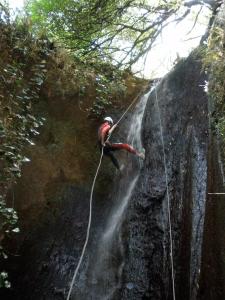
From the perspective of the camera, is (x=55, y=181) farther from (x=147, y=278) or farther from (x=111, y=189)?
(x=147, y=278)

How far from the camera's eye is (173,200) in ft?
20.5

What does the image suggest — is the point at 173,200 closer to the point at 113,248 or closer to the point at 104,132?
the point at 113,248

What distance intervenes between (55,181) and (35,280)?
217cm

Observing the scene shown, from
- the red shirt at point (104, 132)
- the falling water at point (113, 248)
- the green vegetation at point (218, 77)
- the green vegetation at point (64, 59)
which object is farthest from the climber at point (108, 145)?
the green vegetation at point (218, 77)

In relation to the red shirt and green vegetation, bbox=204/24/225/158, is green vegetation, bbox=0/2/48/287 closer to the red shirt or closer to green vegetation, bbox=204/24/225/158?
the red shirt

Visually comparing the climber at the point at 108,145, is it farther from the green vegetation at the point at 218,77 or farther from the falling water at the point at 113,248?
the green vegetation at the point at 218,77

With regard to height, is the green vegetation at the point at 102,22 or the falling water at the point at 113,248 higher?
the green vegetation at the point at 102,22

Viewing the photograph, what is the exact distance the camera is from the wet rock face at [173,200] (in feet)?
17.4

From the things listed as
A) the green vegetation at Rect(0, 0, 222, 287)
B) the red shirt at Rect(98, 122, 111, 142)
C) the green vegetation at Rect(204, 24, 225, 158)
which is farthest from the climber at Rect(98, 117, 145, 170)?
the green vegetation at Rect(204, 24, 225, 158)

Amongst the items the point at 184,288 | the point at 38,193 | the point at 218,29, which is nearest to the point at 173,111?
the point at 218,29

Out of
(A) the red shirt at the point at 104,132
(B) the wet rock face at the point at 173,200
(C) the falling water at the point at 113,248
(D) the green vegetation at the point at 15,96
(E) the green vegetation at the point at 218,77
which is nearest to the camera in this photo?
(E) the green vegetation at the point at 218,77

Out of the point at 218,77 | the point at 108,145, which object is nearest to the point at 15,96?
the point at 108,145

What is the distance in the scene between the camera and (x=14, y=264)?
614 cm

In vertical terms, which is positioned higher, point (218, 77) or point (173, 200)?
point (218, 77)
